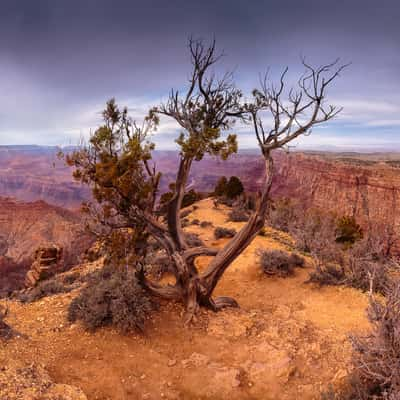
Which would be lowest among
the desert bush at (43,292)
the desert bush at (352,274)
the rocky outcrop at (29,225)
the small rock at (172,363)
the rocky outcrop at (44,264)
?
the rocky outcrop at (29,225)

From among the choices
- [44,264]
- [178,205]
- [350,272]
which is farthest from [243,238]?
[44,264]

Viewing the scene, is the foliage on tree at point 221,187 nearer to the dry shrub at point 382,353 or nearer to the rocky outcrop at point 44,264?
the rocky outcrop at point 44,264

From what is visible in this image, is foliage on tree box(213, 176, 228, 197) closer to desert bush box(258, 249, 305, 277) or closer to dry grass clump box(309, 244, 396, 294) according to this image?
desert bush box(258, 249, 305, 277)

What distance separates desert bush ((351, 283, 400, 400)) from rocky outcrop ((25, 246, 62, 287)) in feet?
43.2

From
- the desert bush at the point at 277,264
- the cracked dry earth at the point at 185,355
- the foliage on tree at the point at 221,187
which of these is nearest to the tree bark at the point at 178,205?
the cracked dry earth at the point at 185,355

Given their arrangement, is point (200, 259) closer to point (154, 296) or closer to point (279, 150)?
point (154, 296)

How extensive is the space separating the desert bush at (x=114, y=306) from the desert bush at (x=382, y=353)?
347cm

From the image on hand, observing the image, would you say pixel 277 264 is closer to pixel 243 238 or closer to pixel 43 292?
pixel 243 238

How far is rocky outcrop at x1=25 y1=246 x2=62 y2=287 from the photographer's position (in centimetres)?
1408

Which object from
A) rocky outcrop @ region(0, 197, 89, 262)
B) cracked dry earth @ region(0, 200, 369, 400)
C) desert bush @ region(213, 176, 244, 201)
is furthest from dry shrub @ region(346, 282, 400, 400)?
rocky outcrop @ region(0, 197, 89, 262)

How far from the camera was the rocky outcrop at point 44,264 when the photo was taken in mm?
14077

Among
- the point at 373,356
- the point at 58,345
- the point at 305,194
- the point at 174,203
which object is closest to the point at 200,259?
the point at 174,203

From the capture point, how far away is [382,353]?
11.6ft

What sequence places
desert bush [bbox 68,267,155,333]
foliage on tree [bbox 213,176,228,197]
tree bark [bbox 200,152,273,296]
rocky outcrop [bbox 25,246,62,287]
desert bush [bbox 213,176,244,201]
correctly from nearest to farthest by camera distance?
desert bush [bbox 68,267,155,333] < tree bark [bbox 200,152,273,296] < rocky outcrop [bbox 25,246,62,287] < desert bush [bbox 213,176,244,201] < foliage on tree [bbox 213,176,228,197]
